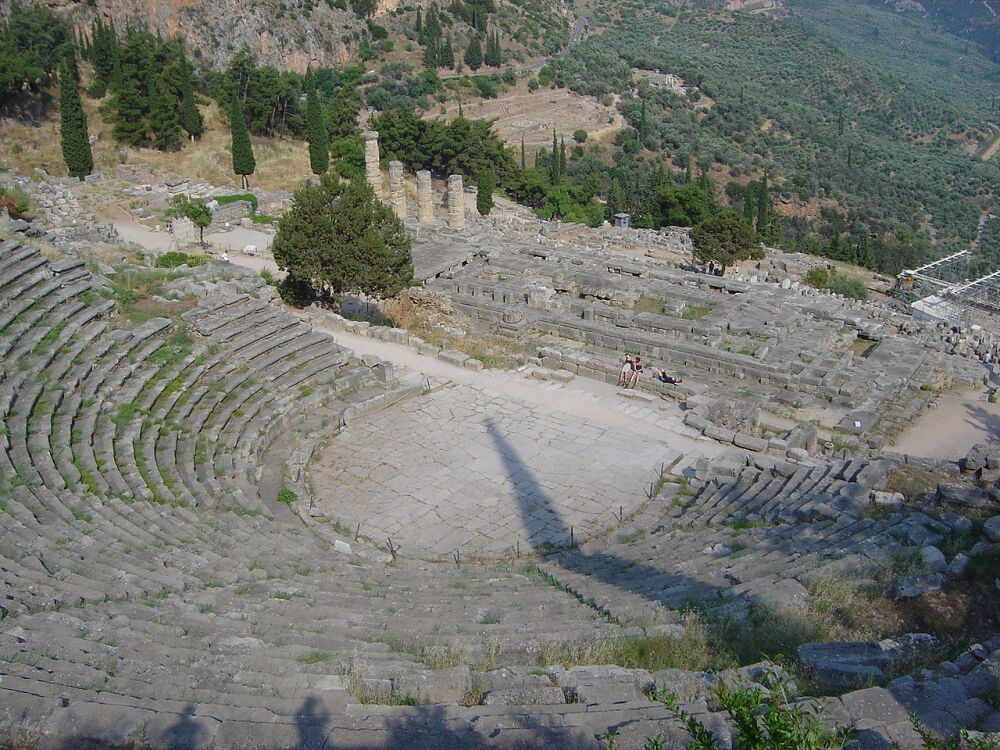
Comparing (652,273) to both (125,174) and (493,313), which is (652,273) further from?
(125,174)

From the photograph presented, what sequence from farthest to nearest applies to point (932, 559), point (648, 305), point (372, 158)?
1. point (372, 158)
2. point (648, 305)
3. point (932, 559)

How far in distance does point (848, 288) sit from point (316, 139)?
27688mm

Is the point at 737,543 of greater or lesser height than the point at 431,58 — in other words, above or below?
below

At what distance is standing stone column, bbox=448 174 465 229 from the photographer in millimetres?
39938

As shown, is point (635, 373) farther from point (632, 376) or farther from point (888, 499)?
point (888, 499)

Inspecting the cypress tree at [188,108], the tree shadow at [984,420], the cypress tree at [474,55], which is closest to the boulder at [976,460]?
the tree shadow at [984,420]

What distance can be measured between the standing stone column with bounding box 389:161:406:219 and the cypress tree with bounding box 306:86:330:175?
6.65 metres

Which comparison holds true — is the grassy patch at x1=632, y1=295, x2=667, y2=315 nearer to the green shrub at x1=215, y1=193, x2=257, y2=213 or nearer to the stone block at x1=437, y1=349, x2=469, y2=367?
the stone block at x1=437, y1=349, x2=469, y2=367

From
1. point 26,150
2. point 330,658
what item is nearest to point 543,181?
point 26,150

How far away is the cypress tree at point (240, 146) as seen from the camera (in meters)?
39.2

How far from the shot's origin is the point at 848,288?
122 feet

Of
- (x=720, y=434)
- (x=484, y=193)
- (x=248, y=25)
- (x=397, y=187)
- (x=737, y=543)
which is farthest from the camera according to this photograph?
(x=248, y=25)

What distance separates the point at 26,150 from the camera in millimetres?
38062

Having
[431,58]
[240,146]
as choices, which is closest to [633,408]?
[240,146]
